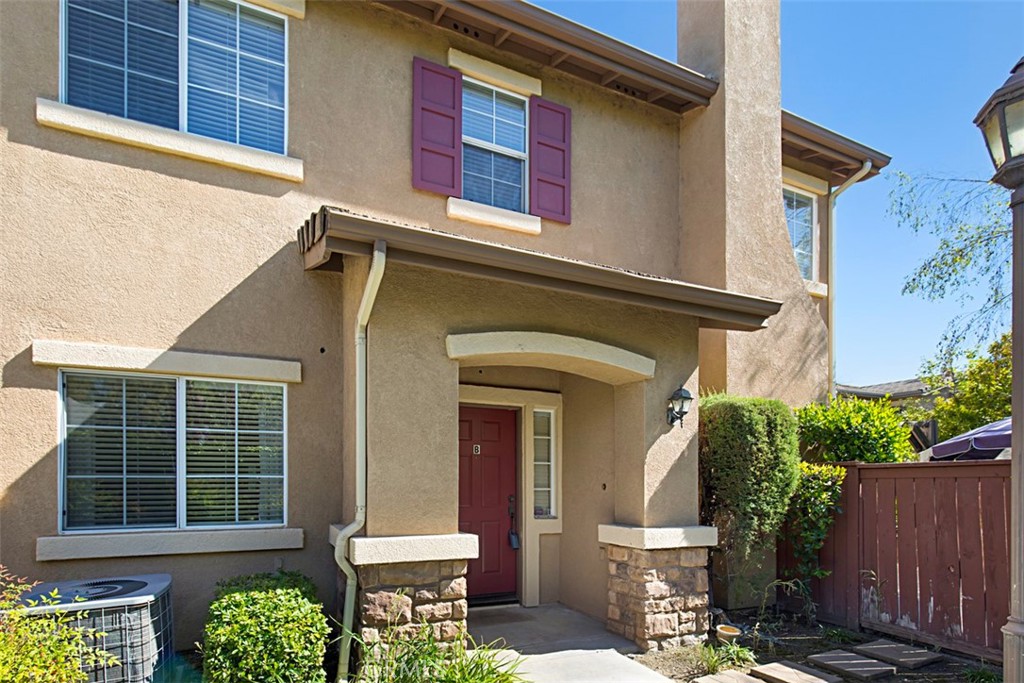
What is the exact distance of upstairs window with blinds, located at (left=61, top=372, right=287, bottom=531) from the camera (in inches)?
231

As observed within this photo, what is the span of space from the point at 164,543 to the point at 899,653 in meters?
7.29

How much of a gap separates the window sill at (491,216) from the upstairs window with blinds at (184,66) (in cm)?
194

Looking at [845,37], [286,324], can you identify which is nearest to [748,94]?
[845,37]

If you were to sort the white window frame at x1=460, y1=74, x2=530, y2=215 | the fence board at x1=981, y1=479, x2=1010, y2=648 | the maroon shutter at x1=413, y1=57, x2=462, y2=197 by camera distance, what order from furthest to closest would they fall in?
the white window frame at x1=460, y1=74, x2=530, y2=215 < the maroon shutter at x1=413, y1=57, x2=462, y2=197 < the fence board at x1=981, y1=479, x2=1010, y2=648

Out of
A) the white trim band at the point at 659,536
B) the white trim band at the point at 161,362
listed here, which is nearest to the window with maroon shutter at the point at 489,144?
the white trim band at the point at 161,362

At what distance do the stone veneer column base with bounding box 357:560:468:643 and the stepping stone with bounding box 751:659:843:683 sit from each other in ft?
9.88

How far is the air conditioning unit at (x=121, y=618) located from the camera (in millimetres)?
4859

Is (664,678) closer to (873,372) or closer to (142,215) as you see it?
(142,215)

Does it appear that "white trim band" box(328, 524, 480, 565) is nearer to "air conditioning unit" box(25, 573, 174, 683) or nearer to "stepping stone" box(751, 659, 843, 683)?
"air conditioning unit" box(25, 573, 174, 683)

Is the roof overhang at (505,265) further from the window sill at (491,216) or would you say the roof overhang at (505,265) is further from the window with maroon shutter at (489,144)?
the window with maroon shutter at (489,144)

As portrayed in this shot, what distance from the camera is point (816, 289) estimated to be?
11.3 metres

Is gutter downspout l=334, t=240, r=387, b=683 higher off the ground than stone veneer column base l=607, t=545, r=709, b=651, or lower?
higher

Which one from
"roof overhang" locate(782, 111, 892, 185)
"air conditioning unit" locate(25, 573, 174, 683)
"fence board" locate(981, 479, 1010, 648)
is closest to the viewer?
"air conditioning unit" locate(25, 573, 174, 683)

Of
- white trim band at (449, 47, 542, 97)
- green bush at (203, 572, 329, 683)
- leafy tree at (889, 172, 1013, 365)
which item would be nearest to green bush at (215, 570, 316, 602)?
green bush at (203, 572, 329, 683)
